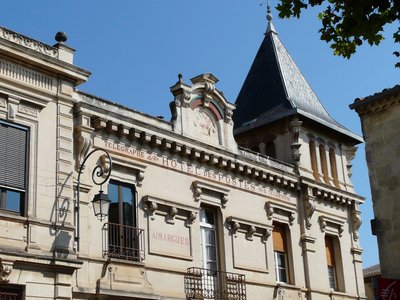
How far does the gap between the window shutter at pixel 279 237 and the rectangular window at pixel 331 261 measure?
2.40 m

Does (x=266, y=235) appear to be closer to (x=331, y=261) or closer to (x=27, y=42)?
(x=331, y=261)

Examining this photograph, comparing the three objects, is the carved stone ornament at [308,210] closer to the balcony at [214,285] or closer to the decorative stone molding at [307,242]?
the decorative stone molding at [307,242]

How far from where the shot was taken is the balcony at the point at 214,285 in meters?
20.4

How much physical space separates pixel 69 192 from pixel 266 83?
515 inches

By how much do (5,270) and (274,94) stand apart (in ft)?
48.8

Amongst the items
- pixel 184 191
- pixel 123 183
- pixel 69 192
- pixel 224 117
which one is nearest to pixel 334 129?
pixel 224 117

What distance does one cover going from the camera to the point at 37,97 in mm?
17578

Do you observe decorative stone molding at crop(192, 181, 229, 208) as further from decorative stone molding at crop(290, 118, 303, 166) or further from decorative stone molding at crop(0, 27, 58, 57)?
decorative stone molding at crop(0, 27, 58, 57)

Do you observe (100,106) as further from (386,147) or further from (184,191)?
(386,147)

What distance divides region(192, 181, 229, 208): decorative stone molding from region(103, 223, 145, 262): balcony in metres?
2.69

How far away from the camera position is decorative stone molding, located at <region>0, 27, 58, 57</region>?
1722 cm

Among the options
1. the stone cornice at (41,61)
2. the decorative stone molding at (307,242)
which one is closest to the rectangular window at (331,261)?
the decorative stone molding at (307,242)

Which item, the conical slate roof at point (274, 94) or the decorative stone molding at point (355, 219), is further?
the decorative stone molding at point (355, 219)

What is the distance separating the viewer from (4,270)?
51.0ft
